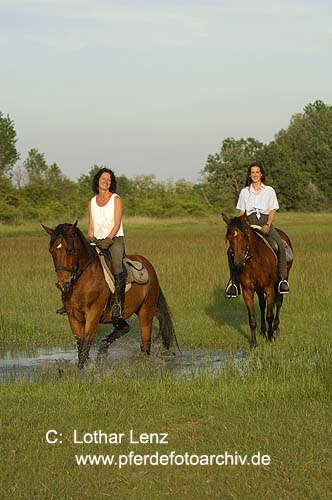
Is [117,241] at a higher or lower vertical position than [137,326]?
higher

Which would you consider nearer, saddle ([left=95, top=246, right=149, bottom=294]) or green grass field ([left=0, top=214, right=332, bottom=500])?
green grass field ([left=0, top=214, right=332, bottom=500])

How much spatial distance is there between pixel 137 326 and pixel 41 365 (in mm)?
3549

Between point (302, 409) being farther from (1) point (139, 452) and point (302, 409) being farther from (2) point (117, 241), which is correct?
(2) point (117, 241)

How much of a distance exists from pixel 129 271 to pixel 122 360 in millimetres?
1342

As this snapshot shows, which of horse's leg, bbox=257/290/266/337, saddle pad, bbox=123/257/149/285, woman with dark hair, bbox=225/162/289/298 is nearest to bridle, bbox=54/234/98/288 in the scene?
saddle pad, bbox=123/257/149/285

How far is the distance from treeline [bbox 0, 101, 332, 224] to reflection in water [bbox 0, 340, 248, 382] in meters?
46.4

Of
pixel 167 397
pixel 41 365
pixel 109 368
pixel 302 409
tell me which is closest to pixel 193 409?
pixel 167 397

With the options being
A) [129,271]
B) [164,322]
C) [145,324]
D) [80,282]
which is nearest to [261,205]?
[164,322]

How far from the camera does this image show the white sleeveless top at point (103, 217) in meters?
9.52

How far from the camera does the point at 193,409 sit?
715 cm

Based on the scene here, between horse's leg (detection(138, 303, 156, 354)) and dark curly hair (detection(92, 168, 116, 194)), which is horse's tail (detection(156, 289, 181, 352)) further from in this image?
dark curly hair (detection(92, 168, 116, 194))

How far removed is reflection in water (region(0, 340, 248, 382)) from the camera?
9508 mm

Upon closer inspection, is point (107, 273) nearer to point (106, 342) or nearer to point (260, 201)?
point (106, 342)

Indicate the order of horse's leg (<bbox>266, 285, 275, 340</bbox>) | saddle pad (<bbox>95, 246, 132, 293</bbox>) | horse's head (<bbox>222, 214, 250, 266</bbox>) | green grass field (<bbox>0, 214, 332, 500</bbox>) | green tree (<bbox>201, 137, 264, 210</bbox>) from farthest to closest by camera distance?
green tree (<bbox>201, 137, 264, 210</bbox>) → horse's leg (<bbox>266, 285, 275, 340</bbox>) → horse's head (<bbox>222, 214, 250, 266</bbox>) → saddle pad (<bbox>95, 246, 132, 293</bbox>) → green grass field (<bbox>0, 214, 332, 500</bbox>)
